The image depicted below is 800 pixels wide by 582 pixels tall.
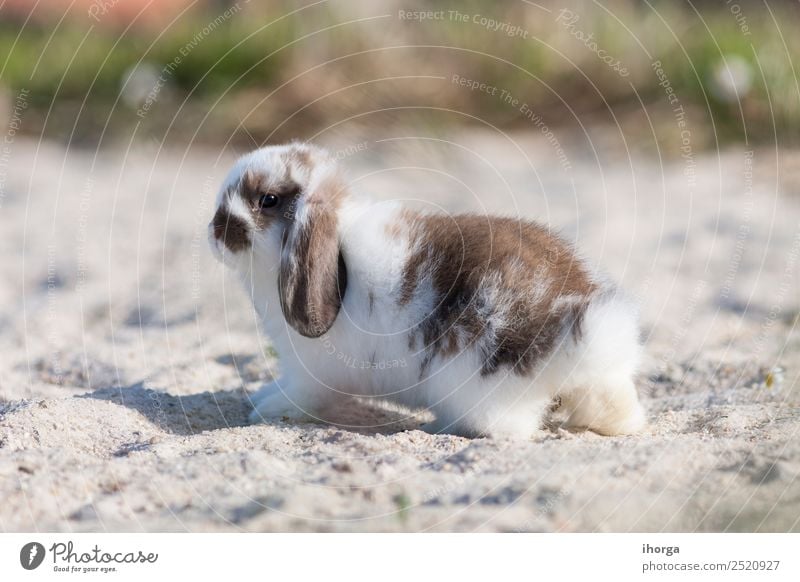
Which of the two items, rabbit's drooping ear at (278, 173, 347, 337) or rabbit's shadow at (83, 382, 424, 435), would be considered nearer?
rabbit's drooping ear at (278, 173, 347, 337)

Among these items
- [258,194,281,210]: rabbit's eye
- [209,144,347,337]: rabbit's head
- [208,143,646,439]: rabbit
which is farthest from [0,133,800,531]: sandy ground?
[258,194,281,210]: rabbit's eye

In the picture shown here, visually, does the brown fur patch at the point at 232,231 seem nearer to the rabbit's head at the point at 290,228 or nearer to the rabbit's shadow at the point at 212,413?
the rabbit's head at the point at 290,228

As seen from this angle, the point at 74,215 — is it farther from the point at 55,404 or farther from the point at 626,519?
the point at 626,519
